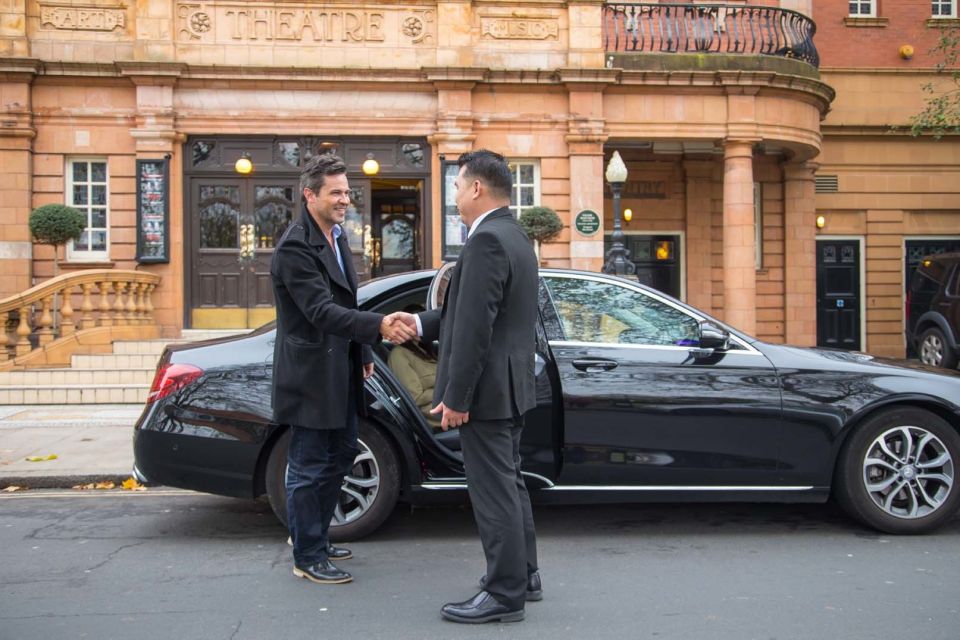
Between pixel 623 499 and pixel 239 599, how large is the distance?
2.17 meters

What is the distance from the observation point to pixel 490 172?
150 inches

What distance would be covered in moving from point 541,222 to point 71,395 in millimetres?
7163

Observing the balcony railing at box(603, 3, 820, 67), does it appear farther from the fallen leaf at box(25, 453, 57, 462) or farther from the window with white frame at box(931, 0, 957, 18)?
the fallen leaf at box(25, 453, 57, 462)

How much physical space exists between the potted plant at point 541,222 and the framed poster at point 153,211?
5929 mm

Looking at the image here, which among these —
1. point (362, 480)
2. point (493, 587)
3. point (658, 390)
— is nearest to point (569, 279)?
point (658, 390)

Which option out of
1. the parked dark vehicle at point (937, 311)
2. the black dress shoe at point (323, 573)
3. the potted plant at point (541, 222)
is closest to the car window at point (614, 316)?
the black dress shoe at point (323, 573)

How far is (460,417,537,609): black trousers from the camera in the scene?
12.2 feet

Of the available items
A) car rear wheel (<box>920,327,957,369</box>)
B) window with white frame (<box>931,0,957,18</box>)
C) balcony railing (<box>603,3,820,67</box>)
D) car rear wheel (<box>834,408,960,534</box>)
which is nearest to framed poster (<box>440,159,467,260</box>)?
balcony railing (<box>603,3,820,67</box>)

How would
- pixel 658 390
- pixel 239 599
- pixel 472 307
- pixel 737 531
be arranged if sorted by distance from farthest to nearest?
pixel 737 531 → pixel 658 390 → pixel 239 599 → pixel 472 307

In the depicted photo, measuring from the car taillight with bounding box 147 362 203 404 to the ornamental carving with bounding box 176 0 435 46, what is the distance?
1075 centimetres

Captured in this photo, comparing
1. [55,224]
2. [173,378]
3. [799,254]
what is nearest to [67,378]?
[55,224]

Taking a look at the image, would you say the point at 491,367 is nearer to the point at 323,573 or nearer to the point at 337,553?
the point at 323,573

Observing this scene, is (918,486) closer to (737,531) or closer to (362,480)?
(737,531)

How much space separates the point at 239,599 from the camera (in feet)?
13.6
